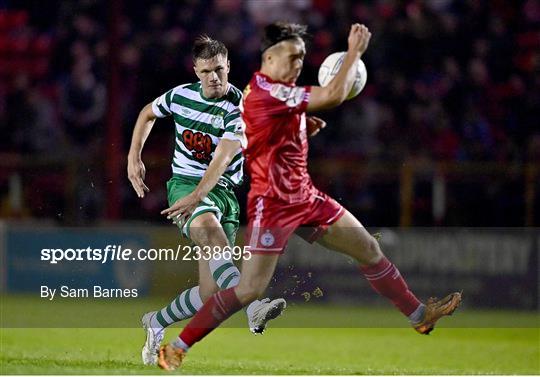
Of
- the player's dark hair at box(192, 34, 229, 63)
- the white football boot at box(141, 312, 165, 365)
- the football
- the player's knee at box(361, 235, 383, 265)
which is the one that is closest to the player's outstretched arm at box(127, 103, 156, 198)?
the player's dark hair at box(192, 34, 229, 63)

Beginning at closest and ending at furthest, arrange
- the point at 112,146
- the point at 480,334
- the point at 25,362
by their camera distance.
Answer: the point at 25,362, the point at 480,334, the point at 112,146

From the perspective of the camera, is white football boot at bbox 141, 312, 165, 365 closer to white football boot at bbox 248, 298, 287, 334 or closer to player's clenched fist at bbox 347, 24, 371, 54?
white football boot at bbox 248, 298, 287, 334

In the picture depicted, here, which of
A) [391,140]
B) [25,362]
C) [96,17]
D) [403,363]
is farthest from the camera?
[96,17]

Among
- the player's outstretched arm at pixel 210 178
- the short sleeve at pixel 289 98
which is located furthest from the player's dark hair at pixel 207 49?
the short sleeve at pixel 289 98

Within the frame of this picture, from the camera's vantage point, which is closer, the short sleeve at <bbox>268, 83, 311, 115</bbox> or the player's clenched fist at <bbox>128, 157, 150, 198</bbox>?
the short sleeve at <bbox>268, 83, 311, 115</bbox>

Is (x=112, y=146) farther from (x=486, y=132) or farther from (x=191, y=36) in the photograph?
(x=486, y=132)

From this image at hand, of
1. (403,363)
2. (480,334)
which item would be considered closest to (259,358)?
(403,363)

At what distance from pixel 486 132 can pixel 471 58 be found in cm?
112

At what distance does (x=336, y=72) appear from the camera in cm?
766

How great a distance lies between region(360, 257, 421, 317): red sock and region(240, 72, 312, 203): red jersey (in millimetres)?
759

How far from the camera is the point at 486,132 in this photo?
1512cm

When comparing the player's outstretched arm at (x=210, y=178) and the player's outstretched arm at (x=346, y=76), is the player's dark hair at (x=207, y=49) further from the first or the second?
the player's outstretched arm at (x=346, y=76)

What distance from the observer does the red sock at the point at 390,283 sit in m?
8.23

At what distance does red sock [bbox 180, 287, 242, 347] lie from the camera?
773 centimetres
